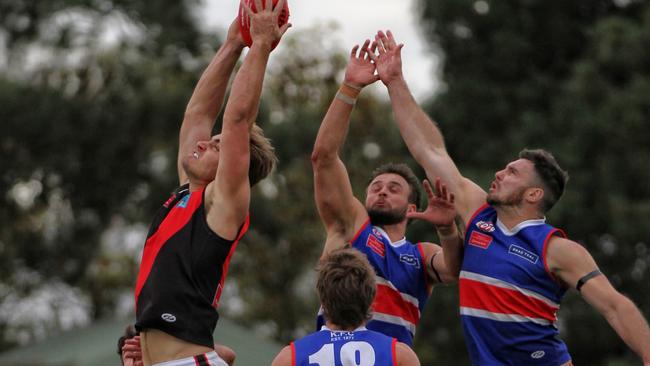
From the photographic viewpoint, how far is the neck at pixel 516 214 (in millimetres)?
7836

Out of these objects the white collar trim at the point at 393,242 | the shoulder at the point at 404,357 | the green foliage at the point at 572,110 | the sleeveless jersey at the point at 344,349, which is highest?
the green foliage at the point at 572,110

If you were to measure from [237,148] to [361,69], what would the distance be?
2.00 metres

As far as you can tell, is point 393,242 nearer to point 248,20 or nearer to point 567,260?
point 567,260

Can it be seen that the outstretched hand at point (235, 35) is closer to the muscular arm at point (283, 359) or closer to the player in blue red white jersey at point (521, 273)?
the player in blue red white jersey at point (521, 273)

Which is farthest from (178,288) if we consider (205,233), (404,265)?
(404,265)

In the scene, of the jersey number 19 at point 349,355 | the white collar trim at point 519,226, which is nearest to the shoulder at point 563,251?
the white collar trim at point 519,226

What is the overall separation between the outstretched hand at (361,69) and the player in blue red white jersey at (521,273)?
2.83 ft

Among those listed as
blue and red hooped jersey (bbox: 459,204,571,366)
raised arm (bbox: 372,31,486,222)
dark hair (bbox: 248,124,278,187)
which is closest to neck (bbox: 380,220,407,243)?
raised arm (bbox: 372,31,486,222)

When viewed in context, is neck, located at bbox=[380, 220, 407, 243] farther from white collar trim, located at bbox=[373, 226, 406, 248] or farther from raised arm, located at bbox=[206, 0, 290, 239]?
raised arm, located at bbox=[206, 0, 290, 239]

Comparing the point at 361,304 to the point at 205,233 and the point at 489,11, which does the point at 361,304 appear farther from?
the point at 489,11

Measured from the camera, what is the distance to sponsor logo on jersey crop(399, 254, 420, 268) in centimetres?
858

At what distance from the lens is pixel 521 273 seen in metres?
7.59

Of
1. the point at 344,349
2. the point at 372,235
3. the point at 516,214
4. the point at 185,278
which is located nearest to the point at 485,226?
the point at 516,214

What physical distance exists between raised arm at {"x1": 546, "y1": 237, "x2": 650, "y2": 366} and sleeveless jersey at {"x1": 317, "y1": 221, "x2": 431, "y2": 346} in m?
1.32
